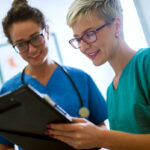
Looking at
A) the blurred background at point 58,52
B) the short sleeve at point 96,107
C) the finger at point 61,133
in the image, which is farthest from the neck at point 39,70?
the blurred background at point 58,52

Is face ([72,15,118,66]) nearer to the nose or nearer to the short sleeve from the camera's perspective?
the nose

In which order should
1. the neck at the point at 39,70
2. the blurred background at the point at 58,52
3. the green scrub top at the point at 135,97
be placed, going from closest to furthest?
the green scrub top at the point at 135,97, the neck at the point at 39,70, the blurred background at the point at 58,52

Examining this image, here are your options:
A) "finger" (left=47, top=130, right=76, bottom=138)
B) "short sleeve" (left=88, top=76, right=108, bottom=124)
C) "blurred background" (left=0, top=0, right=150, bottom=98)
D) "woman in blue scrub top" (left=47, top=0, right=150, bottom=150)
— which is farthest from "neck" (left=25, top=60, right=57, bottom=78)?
"blurred background" (left=0, top=0, right=150, bottom=98)

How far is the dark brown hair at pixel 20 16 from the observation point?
903 mm

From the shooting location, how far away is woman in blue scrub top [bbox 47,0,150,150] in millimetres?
Result: 497

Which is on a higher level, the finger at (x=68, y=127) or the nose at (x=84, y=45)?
the nose at (x=84, y=45)

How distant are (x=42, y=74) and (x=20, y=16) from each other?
0.32 meters

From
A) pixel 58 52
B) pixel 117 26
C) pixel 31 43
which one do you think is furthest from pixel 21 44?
pixel 58 52

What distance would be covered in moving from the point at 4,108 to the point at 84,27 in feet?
1.29

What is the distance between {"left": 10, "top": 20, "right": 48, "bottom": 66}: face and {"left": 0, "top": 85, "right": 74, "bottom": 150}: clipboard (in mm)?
413

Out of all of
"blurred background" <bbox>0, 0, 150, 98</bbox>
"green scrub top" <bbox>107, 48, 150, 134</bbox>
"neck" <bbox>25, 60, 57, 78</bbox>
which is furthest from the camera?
"blurred background" <bbox>0, 0, 150, 98</bbox>

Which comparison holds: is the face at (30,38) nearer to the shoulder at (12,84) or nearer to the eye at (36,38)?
the eye at (36,38)

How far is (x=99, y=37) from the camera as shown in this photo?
66cm

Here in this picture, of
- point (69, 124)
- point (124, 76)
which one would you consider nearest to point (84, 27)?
point (124, 76)
